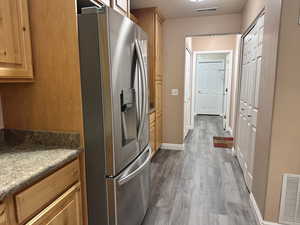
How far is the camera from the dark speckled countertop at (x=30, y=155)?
0.89 meters

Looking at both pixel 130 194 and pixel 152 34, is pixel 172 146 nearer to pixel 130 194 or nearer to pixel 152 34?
pixel 152 34

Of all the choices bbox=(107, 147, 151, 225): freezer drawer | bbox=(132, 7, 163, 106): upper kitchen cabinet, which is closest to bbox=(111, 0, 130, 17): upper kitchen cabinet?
bbox=(132, 7, 163, 106): upper kitchen cabinet

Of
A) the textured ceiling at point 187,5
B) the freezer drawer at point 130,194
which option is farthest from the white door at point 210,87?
the freezer drawer at point 130,194

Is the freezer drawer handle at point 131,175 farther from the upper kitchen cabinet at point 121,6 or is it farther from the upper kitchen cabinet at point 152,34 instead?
the upper kitchen cabinet at point 152,34

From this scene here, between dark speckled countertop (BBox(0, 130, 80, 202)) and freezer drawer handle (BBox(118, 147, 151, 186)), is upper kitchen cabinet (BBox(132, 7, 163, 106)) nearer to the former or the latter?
freezer drawer handle (BBox(118, 147, 151, 186))

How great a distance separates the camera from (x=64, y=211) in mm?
1180

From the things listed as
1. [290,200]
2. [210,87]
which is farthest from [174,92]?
[210,87]

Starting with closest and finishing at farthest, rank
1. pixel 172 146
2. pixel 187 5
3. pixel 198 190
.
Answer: pixel 198 190
pixel 187 5
pixel 172 146

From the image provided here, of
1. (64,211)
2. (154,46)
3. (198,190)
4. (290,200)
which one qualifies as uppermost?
(154,46)

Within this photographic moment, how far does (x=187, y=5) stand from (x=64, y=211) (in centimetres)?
302

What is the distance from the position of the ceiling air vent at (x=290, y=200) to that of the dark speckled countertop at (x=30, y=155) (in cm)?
167

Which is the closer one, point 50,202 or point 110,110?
point 50,202

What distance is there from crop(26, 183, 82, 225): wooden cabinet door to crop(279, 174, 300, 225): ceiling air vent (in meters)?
1.62

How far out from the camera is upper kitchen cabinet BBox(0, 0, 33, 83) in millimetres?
1098
